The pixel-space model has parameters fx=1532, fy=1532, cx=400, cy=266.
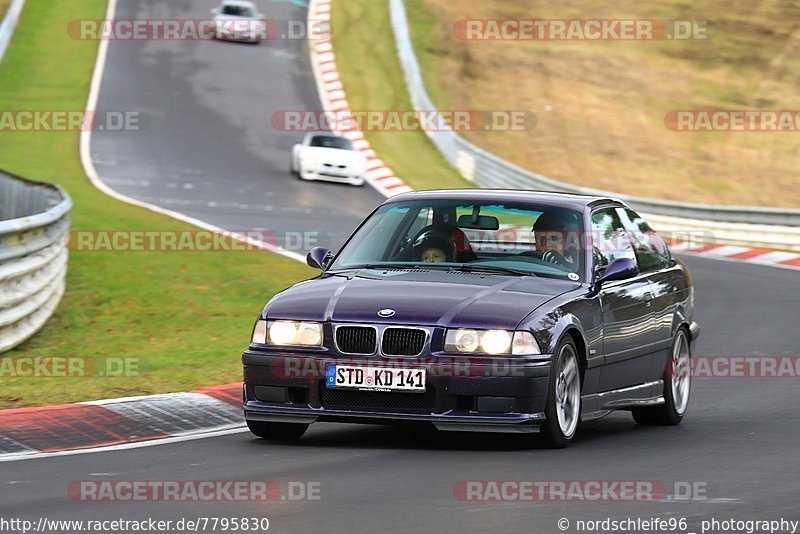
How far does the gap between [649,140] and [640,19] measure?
1235cm

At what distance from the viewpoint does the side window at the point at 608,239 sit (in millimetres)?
9531

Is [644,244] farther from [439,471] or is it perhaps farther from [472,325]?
[439,471]

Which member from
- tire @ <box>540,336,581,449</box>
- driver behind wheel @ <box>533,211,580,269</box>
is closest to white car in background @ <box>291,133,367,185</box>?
driver behind wheel @ <box>533,211,580,269</box>

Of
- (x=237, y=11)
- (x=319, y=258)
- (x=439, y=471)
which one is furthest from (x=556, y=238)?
(x=237, y=11)

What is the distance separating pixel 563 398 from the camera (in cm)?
857

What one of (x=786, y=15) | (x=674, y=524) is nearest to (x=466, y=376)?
(x=674, y=524)

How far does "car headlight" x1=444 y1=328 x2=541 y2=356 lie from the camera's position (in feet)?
26.9

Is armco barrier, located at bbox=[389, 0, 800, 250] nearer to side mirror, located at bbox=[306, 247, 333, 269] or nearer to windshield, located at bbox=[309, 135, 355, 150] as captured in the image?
windshield, located at bbox=[309, 135, 355, 150]

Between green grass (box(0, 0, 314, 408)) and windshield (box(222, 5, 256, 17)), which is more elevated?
windshield (box(222, 5, 256, 17))

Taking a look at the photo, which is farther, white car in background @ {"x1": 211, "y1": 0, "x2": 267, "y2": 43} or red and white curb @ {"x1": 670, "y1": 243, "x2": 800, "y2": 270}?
white car in background @ {"x1": 211, "y1": 0, "x2": 267, "y2": 43}

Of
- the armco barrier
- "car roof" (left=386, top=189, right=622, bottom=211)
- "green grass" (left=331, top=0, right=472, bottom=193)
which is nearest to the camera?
"car roof" (left=386, top=189, right=622, bottom=211)

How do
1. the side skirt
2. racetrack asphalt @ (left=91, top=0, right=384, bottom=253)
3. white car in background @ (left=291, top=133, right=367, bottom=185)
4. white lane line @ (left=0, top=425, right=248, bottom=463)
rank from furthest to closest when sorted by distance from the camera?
white car in background @ (left=291, top=133, right=367, bottom=185) → racetrack asphalt @ (left=91, top=0, right=384, bottom=253) → the side skirt → white lane line @ (left=0, top=425, right=248, bottom=463)

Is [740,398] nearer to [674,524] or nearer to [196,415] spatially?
[196,415]

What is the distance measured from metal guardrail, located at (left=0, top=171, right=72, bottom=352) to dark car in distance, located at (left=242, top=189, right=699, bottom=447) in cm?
413
